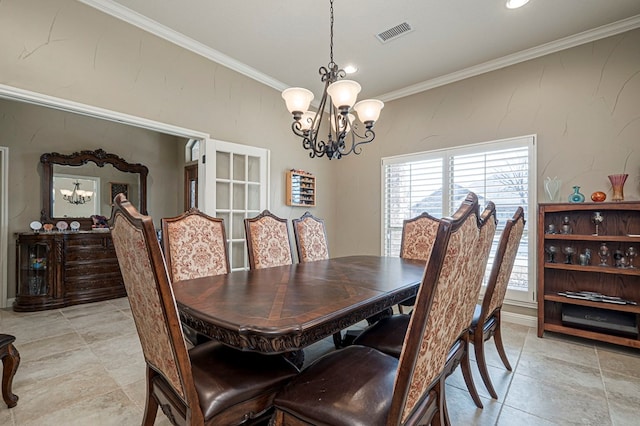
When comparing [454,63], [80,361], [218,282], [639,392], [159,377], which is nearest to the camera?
[159,377]

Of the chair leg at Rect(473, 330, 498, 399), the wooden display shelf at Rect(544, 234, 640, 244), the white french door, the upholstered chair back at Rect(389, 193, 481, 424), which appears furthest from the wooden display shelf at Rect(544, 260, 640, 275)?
the white french door

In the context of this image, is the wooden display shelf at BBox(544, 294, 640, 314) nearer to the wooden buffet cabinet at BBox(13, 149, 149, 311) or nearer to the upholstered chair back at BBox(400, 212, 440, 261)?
the upholstered chair back at BBox(400, 212, 440, 261)

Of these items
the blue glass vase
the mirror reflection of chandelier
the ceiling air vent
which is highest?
the ceiling air vent

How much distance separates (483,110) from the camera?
348 centimetres

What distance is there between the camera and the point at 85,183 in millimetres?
4625

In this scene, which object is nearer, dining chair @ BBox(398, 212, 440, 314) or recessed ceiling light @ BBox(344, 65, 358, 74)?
dining chair @ BBox(398, 212, 440, 314)

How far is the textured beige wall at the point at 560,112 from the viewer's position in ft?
8.93

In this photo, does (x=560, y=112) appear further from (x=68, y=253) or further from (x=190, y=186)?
(x=68, y=253)

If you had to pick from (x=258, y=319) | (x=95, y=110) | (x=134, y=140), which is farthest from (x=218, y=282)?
(x=134, y=140)

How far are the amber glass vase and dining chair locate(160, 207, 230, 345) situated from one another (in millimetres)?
3394

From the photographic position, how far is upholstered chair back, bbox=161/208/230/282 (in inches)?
79.4

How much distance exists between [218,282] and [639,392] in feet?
9.14

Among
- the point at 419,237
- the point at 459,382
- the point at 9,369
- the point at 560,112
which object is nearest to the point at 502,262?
the point at 459,382

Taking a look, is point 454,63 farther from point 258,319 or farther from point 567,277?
point 258,319
